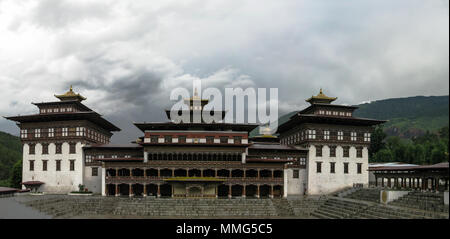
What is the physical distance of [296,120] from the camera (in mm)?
58750

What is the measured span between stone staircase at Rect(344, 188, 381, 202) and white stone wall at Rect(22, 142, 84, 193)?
126 feet

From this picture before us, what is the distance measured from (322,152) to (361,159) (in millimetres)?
6423

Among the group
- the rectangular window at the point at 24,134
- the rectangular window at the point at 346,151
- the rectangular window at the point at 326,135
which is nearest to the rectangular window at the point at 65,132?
the rectangular window at the point at 24,134

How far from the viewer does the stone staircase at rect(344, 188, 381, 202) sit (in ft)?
145

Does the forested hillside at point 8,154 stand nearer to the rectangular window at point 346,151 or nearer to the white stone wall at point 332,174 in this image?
the white stone wall at point 332,174

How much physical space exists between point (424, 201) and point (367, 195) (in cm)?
1188

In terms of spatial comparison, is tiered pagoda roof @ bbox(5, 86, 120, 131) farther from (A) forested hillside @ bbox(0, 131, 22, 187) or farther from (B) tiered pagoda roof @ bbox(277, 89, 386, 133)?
(A) forested hillside @ bbox(0, 131, 22, 187)

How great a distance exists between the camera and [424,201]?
115ft

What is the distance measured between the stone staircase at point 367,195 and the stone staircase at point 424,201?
4.22 meters

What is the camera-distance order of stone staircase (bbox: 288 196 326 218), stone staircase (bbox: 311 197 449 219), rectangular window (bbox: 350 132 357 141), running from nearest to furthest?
stone staircase (bbox: 311 197 449 219) → stone staircase (bbox: 288 196 326 218) → rectangular window (bbox: 350 132 357 141)

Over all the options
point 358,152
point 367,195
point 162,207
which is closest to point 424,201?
point 367,195

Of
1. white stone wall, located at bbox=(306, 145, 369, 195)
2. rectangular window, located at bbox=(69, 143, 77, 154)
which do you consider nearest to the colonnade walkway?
white stone wall, located at bbox=(306, 145, 369, 195)

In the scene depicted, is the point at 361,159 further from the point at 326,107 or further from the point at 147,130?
the point at 147,130
